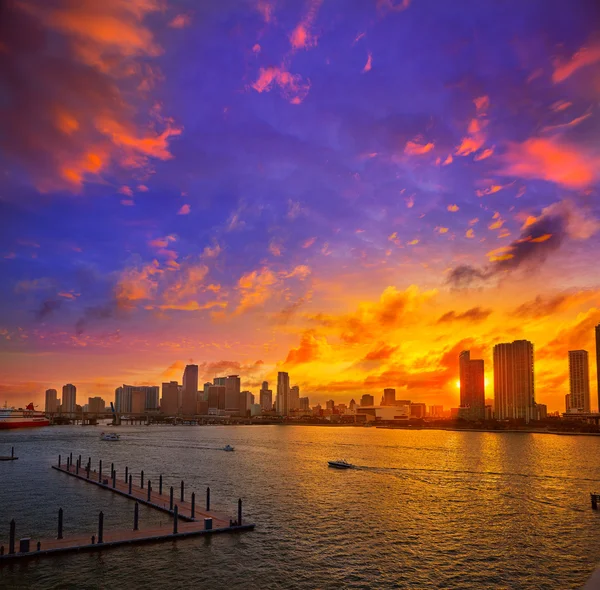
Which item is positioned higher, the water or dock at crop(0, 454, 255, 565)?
dock at crop(0, 454, 255, 565)

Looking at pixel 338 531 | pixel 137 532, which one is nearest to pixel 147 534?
pixel 137 532

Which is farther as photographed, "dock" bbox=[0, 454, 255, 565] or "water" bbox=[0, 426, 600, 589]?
"dock" bbox=[0, 454, 255, 565]

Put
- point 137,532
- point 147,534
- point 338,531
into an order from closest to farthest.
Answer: point 147,534
point 137,532
point 338,531

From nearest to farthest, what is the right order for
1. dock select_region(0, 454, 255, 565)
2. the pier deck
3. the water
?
the water, dock select_region(0, 454, 255, 565), the pier deck

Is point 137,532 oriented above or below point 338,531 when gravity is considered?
above

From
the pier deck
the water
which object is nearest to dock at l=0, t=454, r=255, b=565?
the pier deck

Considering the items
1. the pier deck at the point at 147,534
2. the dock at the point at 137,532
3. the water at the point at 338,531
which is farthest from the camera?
the pier deck at the point at 147,534

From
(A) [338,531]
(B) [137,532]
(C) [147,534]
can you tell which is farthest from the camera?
(A) [338,531]

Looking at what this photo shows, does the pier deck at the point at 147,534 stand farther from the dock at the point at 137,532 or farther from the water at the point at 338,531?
the water at the point at 338,531

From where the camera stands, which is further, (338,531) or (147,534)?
(338,531)

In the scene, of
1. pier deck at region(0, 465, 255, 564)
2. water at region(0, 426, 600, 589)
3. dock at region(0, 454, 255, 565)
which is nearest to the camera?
water at region(0, 426, 600, 589)

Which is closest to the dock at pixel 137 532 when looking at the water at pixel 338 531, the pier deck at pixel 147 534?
the pier deck at pixel 147 534

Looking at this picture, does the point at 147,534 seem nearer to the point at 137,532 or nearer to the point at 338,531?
the point at 137,532

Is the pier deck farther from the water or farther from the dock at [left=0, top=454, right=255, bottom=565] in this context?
the water
